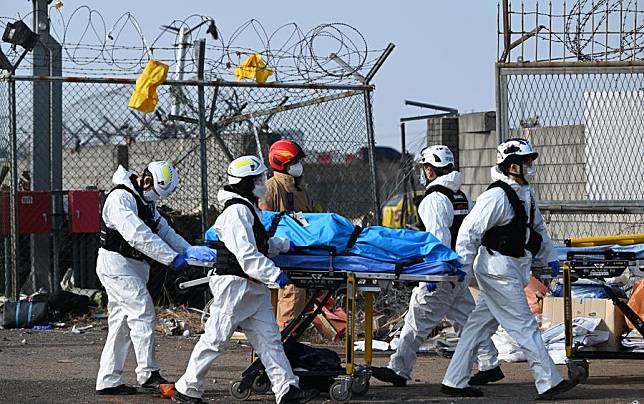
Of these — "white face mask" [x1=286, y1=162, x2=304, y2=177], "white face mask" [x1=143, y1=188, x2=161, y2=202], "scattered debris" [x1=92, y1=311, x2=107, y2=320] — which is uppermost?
"white face mask" [x1=286, y1=162, x2=304, y2=177]

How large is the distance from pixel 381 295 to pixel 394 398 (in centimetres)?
405

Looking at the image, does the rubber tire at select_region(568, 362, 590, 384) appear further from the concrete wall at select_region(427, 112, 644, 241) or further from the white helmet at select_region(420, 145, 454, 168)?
Result: the concrete wall at select_region(427, 112, 644, 241)

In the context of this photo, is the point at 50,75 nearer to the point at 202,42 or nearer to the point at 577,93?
the point at 202,42

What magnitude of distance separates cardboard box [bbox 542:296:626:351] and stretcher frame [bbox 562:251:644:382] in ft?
3.35

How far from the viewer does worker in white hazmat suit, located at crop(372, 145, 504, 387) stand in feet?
29.6

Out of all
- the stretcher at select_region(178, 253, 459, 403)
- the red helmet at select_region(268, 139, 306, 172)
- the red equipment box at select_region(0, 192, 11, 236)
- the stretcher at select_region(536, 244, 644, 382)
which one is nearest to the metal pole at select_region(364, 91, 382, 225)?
the red helmet at select_region(268, 139, 306, 172)

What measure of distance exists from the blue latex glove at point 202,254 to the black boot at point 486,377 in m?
2.35

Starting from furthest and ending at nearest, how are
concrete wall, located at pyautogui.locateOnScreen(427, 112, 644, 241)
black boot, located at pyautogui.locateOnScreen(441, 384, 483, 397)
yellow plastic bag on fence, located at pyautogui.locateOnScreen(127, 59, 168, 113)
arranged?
yellow plastic bag on fence, located at pyautogui.locateOnScreen(127, 59, 168, 113), concrete wall, located at pyautogui.locateOnScreen(427, 112, 644, 241), black boot, located at pyautogui.locateOnScreen(441, 384, 483, 397)

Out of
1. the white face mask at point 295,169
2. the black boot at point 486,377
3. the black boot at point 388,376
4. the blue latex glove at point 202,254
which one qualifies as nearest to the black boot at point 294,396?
the blue latex glove at point 202,254

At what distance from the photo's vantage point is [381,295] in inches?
497

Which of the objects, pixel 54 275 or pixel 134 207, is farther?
pixel 54 275

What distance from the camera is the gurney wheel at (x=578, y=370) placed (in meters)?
8.84

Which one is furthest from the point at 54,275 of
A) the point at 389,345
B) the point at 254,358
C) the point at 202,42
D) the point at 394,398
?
the point at 394,398

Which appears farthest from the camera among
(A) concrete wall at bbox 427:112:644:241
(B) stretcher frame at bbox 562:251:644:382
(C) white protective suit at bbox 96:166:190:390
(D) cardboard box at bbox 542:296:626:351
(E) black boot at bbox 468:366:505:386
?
(A) concrete wall at bbox 427:112:644:241
